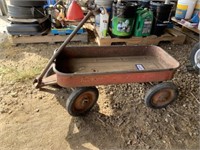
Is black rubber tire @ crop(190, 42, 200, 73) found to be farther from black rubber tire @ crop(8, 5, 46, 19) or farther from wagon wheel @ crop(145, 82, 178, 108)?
black rubber tire @ crop(8, 5, 46, 19)

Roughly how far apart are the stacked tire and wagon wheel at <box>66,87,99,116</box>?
1617 millimetres

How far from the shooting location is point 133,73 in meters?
1.46

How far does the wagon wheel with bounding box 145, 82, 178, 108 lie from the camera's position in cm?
159

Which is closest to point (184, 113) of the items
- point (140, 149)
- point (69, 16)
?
point (140, 149)

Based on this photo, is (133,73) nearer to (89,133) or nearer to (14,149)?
(89,133)

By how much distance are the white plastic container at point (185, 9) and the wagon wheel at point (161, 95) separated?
1.97 meters

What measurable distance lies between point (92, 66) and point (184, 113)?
3.06 ft

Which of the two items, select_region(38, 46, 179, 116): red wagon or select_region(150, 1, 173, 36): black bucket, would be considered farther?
select_region(150, 1, 173, 36): black bucket

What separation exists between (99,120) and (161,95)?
0.58 metres

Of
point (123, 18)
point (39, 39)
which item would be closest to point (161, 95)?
point (123, 18)

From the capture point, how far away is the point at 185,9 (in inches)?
121

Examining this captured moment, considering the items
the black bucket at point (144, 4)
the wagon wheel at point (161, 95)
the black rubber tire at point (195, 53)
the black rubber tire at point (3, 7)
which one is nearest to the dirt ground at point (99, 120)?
the wagon wheel at point (161, 95)

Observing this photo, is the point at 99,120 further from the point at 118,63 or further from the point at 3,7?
the point at 3,7

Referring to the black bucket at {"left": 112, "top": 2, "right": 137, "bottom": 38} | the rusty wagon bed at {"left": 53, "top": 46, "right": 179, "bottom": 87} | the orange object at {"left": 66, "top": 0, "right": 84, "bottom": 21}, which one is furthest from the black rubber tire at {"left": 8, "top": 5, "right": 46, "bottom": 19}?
the rusty wagon bed at {"left": 53, "top": 46, "right": 179, "bottom": 87}
